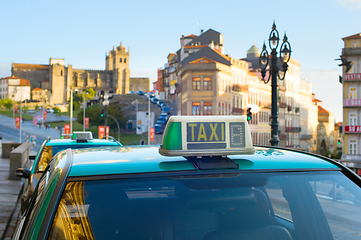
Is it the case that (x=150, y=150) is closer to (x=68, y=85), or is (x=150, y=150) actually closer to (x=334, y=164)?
(x=334, y=164)

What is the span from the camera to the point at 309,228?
263 cm

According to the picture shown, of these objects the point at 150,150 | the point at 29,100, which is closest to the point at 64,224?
the point at 150,150

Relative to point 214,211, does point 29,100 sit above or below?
above

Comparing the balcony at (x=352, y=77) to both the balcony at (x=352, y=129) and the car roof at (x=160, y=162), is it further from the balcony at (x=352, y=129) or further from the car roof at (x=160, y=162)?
the car roof at (x=160, y=162)

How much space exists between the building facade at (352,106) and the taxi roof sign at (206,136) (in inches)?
2325

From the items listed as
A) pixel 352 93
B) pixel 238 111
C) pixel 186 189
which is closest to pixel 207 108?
pixel 238 111

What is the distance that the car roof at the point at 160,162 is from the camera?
7.41 feet

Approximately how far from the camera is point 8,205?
10.0 m

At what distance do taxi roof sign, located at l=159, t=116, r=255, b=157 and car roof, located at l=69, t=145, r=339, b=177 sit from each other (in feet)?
0.22

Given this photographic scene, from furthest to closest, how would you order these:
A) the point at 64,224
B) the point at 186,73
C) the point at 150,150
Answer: the point at 186,73 → the point at 150,150 → the point at 64,224

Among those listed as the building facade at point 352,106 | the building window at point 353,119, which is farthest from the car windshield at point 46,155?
the building window at point 353,119

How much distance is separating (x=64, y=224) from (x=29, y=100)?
653 ft

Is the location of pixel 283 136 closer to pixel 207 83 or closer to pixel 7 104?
pixel 207 83

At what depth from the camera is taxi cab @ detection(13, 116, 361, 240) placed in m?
2.21
